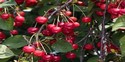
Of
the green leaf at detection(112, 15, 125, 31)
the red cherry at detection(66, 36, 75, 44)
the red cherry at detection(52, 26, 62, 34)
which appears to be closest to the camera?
the green leaf at detection(112, 15, 125, 31)

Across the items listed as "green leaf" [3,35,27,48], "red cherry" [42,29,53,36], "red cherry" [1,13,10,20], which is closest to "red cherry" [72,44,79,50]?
"red cherry" [42,29,53,36]

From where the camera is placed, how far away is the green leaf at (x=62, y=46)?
5.45ft

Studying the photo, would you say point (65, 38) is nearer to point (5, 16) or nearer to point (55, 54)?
point (55, 54)

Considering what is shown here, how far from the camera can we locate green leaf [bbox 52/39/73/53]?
166 centimetres

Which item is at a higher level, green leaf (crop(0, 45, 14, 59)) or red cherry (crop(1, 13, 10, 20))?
red cherry (crop(1, 13, 10, 20))

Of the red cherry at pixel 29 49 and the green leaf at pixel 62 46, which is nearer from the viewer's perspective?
the red cherry at pixel 29 49

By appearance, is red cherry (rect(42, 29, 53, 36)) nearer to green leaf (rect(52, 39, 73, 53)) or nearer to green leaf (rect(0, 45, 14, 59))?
green leaf (rect(52, 39, 73, 53))

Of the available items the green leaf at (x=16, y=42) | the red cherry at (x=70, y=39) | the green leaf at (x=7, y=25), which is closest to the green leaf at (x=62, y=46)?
the red cherry at (x=70, y=39)

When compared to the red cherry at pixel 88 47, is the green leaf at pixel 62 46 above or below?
above

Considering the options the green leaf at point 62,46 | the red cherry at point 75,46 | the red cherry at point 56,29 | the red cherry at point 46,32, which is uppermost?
the red cherry at point 56,29

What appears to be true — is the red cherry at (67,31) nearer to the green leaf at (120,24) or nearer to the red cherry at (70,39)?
the red cherry at (70,39)

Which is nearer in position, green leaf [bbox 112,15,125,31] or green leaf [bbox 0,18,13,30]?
green leaf [bbox 112,15,125,31]

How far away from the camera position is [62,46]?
66.0 inches

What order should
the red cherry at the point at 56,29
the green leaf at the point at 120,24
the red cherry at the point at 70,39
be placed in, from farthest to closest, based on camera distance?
the red cherry at the point at 70,39 < the red cherry at the point at 56,29 < the green leaf at the point at 120,24
